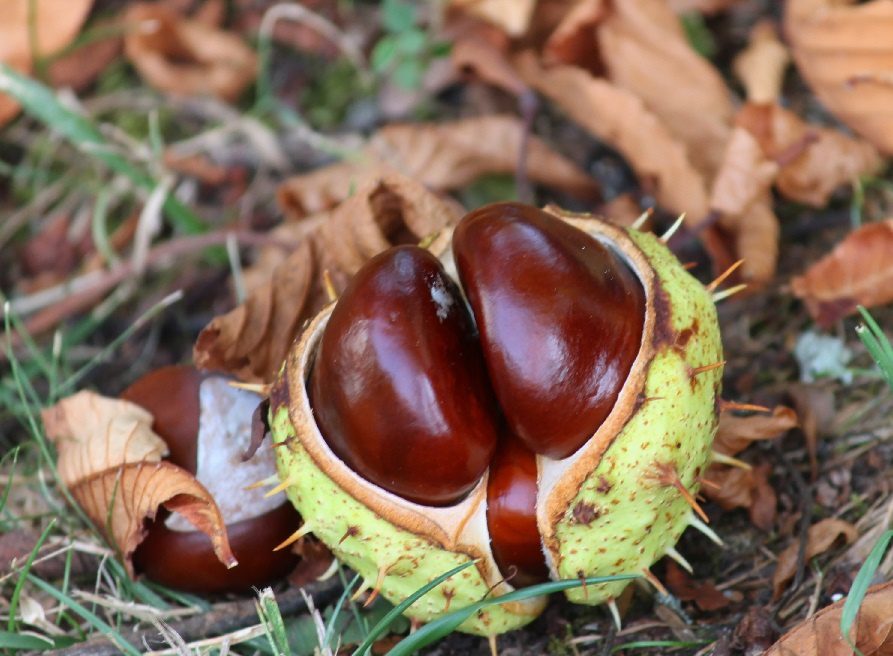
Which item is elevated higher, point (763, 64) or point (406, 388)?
point (763, 64)

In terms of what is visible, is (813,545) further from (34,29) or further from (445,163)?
(34,29)

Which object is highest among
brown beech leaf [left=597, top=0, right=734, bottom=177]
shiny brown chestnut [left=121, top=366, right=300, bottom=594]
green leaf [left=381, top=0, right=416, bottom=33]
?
brown beech leaf [left=597, top=0, right=734, bottom=177]

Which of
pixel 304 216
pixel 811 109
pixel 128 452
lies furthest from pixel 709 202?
pixel 128 452

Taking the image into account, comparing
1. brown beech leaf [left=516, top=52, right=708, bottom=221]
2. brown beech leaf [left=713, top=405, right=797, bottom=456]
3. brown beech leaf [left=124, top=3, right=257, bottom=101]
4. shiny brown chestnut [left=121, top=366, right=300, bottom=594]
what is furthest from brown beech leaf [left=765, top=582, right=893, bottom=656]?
brown beech leaf [left=124, top=3, right=257, bottom=101]

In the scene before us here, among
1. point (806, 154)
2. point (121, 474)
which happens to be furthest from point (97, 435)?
point (806, 154)

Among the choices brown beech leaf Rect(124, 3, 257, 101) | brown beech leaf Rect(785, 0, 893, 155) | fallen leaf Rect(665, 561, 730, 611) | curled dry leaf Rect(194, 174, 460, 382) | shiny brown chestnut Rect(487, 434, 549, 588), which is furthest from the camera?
brown beech leaf Rect(124, 3, 257, 101)

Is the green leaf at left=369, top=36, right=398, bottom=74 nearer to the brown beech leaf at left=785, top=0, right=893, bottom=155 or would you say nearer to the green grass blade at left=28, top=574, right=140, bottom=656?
the brown beech leaf at left=785, top=0, right=893, bottom=155

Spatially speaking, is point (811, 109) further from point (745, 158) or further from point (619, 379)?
point (619, 379)
